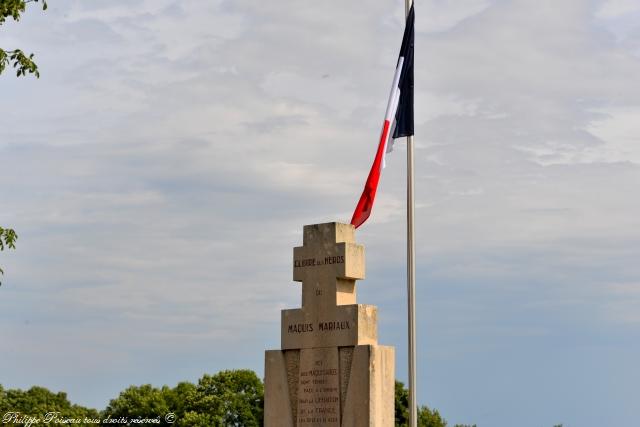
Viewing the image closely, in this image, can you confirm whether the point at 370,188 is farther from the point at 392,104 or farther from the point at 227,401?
the point at 227,401

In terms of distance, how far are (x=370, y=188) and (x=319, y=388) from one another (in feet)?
13.7

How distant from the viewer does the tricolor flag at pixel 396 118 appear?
2389cm

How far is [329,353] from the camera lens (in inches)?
894

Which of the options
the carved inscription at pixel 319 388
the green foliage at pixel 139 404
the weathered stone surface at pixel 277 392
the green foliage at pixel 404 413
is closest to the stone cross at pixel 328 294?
the carved inscription at pixel 319 388

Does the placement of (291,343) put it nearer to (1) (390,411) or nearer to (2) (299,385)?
(2) (299,385)

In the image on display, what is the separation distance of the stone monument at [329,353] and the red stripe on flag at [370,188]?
664 mm

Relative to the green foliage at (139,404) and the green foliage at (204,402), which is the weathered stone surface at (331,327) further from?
the green foliage at (139,404)

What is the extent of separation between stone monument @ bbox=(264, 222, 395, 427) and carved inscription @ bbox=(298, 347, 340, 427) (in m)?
0.02

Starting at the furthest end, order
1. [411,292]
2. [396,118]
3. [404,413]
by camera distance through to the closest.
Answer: [404,413] < [396,118] < [411,292]

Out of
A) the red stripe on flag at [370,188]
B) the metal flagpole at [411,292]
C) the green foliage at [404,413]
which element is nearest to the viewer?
the metal flagpole at [411,292]

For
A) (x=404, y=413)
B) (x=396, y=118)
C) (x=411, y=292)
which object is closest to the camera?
(x=411, y=292)

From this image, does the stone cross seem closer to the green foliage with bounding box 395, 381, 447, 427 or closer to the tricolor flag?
the tricolor flag

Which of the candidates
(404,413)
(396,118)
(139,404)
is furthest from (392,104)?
(139,404)

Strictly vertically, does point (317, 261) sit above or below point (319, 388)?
above
